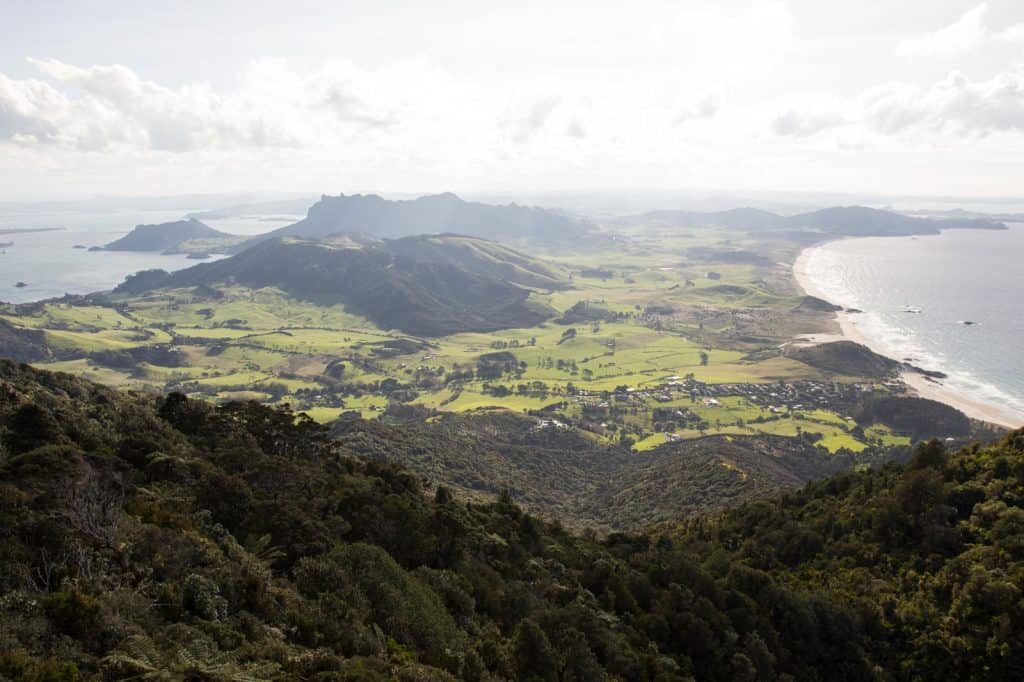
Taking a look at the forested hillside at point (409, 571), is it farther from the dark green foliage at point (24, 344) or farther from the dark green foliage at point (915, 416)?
the dark green foliage at point (24, 344)

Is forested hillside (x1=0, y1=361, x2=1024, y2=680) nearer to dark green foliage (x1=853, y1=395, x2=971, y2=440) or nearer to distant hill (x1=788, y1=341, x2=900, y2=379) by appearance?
dark green foliage (x1=853, y1=395, x2=971, y2=440)

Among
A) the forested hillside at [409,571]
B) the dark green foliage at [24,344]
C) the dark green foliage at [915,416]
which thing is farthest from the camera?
the dark green foliage at [24,344]

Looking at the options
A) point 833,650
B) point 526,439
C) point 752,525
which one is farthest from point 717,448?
point 833,650

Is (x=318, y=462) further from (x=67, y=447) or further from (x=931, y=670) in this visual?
(x=931, y=670)

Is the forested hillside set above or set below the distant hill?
above

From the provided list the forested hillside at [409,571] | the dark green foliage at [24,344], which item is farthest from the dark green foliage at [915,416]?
the dark green foliage at [24,344]

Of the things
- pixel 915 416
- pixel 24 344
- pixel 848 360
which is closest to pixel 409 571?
pixel 915 416

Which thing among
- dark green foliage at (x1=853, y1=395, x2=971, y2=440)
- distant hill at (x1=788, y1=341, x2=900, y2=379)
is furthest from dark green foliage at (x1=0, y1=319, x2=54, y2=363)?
distant hill at (x1=788, y1=341, x2=900, y2=379)

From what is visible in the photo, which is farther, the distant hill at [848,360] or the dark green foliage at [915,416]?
the distant hill at [848,360]

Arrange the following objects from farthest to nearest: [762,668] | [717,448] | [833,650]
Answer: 1. [717,448]
2. [833,650]
3. [762,668]
